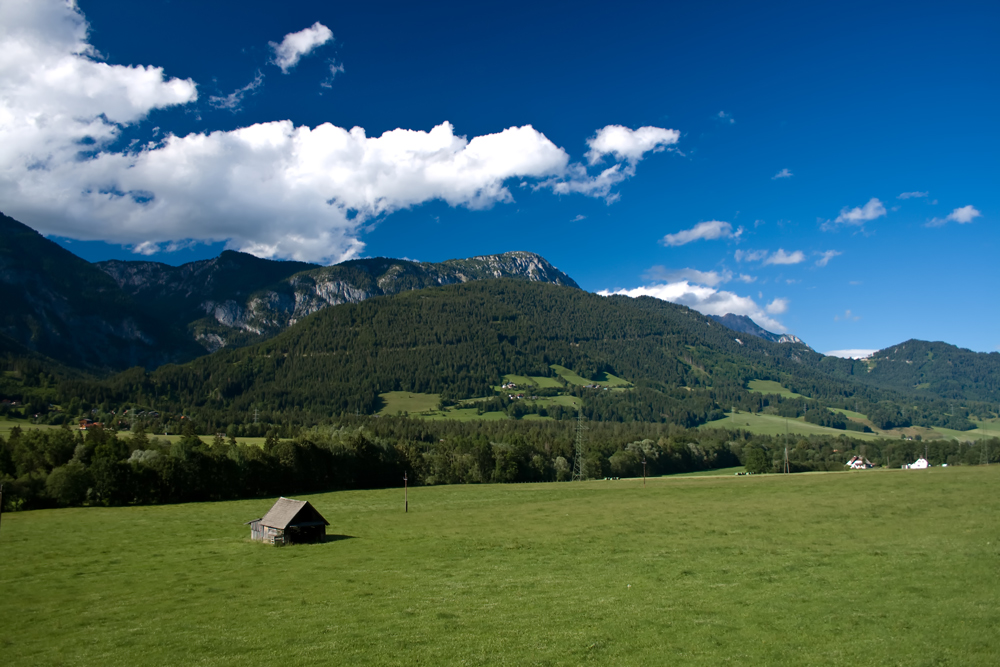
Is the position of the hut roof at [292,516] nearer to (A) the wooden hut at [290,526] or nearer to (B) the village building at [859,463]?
(A) the wooden hut at [290,526]

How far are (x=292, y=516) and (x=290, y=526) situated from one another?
0.78 metres

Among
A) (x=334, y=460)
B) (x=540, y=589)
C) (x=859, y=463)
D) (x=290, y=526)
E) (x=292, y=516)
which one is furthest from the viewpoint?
(x=859, y=463)

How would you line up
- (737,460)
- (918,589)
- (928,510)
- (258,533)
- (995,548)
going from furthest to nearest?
(737,460), (258,533), (928,510), (995,548), (918,589)

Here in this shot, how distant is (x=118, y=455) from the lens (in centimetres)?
7781

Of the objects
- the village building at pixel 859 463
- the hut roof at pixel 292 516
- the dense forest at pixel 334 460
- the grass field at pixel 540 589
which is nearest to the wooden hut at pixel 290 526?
the hut roof at pixel 292 516

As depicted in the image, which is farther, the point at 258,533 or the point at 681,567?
the point at 258,533

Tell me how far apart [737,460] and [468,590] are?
134 metres

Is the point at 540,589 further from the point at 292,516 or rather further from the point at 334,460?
the point at 334,460

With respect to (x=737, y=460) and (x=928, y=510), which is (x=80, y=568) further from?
(x=737, y=460)

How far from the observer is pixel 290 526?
147ft

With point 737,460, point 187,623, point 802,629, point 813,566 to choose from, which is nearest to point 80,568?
point 187,623

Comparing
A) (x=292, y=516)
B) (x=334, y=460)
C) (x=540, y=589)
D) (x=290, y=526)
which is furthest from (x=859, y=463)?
(x=540, y=589)

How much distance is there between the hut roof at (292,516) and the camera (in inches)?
1781

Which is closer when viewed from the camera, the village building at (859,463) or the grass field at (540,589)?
the grass field at (540,589)
